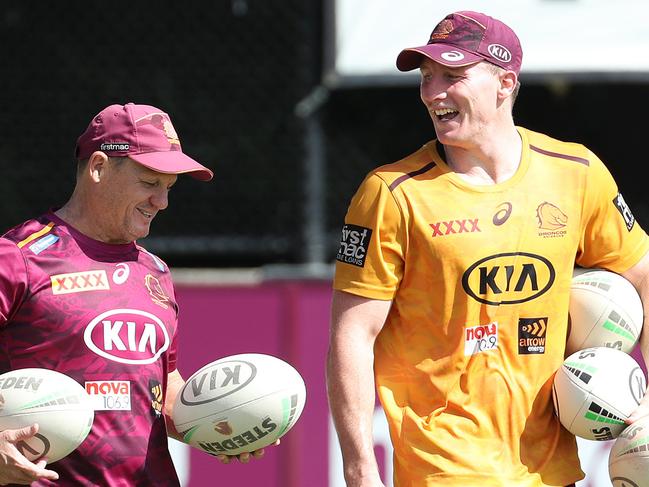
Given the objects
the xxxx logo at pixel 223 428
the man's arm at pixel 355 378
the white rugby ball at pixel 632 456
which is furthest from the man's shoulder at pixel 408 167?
the white rugby ball at pixel 632 456

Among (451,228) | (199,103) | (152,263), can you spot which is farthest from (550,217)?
(199,103)

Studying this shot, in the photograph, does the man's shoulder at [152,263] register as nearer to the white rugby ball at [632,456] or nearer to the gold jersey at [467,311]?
the gold jersey at [467,311]

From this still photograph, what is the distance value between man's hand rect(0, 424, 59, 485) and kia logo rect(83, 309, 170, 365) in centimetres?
37

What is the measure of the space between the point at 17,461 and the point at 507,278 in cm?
161

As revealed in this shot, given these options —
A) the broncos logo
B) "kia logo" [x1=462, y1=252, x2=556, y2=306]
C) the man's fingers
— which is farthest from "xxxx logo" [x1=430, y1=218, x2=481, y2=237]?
the man's fingers

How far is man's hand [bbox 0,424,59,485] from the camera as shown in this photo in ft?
12.7

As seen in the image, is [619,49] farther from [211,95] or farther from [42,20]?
[42,20]

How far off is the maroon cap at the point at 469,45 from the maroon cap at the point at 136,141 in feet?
2.66

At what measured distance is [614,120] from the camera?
9492 mm

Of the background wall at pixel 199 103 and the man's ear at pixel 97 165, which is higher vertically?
the man's ear at pixel 97 165

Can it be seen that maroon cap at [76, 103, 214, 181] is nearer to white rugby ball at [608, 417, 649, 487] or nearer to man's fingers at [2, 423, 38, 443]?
man's fingers at [2, 423, 38, 443]

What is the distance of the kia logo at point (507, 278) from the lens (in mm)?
4348

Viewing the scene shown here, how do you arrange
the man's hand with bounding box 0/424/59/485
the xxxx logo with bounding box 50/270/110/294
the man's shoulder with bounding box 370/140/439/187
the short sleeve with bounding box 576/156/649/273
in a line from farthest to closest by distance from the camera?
the short sleeve with bounding box 576/156/649/273
the man's shoulder with bounding box 370/140/439/187
the xxxx logo with bounding box 50/270/110/294
the man's hand with bounding box 0/424/59/485

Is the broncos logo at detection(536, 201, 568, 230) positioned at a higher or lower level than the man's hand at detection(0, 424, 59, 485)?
higher
